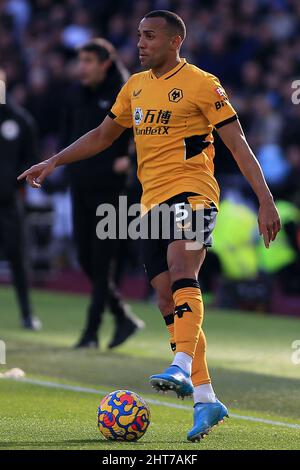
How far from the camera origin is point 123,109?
7027mm

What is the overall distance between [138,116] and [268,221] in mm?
1009

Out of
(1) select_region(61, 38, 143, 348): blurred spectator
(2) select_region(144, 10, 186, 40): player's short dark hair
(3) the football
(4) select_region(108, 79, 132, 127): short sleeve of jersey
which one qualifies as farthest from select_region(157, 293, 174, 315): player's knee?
(1) select_region(61, 38, 143, 348): blurred spectator

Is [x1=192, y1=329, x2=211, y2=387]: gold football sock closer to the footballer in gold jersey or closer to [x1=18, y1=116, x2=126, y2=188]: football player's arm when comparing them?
the footballer in gold jersey

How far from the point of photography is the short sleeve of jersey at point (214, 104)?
21.4 feet

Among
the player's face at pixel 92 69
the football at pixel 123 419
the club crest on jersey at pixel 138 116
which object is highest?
the player's face at pixel 92 69

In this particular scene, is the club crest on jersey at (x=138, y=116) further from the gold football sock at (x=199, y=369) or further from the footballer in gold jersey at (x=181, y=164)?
the gold football sock at (x=199, y=369)

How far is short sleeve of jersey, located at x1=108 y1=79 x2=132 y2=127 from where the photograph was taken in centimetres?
698

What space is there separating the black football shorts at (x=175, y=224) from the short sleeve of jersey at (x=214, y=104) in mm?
426

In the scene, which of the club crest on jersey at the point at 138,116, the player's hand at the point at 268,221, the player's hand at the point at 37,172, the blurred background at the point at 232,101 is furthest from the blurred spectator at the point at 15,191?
the player's hand at the point at 268,221

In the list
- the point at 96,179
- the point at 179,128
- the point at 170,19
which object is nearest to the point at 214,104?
the point at 179,128

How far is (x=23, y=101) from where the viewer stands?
20.5 meters

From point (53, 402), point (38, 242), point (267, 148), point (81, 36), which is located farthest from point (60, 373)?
point (81, 36)

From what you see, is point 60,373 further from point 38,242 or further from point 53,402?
point 38,242

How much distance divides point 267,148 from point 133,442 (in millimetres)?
10570
